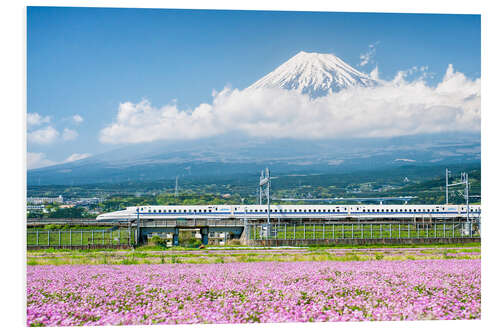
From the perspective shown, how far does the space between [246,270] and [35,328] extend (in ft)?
17.7

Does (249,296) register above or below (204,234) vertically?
above

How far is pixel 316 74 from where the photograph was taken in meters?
101

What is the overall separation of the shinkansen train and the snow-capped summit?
31.2 m

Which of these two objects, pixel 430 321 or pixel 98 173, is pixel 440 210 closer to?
pixel 430 321

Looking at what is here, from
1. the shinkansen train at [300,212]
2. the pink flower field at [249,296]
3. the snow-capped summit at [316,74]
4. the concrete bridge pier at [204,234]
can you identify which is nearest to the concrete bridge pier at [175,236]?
the concrete bridge pier at [204,234]

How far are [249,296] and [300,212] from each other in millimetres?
29656

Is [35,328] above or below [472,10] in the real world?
below

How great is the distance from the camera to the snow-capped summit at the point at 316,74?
247ft

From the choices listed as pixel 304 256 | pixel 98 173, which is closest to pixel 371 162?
pixel 98 173

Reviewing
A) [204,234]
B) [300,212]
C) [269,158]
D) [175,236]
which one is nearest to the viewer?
[175,236]

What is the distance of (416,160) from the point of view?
14200 cm

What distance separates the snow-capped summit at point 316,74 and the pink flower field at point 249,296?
186 ft

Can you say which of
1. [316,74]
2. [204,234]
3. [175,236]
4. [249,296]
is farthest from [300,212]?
[316,74]

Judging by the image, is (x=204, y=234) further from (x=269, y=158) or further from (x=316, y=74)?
(x=269, y=158)
